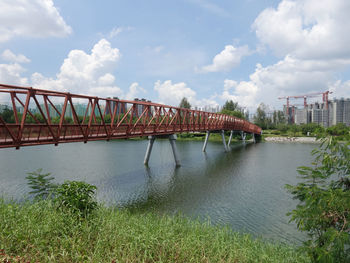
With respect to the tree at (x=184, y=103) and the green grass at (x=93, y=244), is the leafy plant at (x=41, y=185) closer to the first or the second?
the green grass at (x=93, y=244)

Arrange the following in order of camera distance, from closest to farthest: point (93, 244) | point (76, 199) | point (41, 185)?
point (93, 244)
point (76, 199)
point (41, 185)

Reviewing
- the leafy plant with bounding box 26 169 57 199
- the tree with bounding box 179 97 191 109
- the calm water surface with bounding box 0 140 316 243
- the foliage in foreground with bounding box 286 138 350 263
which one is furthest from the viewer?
the tree with bounding box 179 97 191 109

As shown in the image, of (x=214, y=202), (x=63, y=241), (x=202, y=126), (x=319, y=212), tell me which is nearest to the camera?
(x=319, y=212)

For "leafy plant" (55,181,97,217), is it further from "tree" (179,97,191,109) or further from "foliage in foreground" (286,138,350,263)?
"tree" (179,97,191,109)

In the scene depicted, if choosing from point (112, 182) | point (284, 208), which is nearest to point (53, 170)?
point (112, 182)

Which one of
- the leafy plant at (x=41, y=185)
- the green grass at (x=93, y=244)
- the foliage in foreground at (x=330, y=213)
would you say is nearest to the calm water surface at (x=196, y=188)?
the leafy plant at (x=41, y=185)

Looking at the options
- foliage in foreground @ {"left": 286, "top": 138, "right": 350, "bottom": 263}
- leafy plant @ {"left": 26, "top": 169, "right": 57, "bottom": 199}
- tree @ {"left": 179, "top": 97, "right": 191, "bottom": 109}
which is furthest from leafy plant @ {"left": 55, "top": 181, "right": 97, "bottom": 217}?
tree @ {"left": 179, "top": 97, "right": 191, "bottom": 109}

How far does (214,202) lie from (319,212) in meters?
12.4

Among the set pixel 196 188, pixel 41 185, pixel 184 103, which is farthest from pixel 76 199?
pixel 184 103

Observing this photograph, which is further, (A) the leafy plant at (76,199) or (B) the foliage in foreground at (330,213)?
(A) the leafy plant at (76,199)

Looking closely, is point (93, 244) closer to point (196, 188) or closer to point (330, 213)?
point (330, 213)

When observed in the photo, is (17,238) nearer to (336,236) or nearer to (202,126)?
(336,236)

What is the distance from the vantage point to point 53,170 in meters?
29.1

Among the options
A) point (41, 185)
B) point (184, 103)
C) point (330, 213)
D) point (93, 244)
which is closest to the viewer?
point (330, 213)
